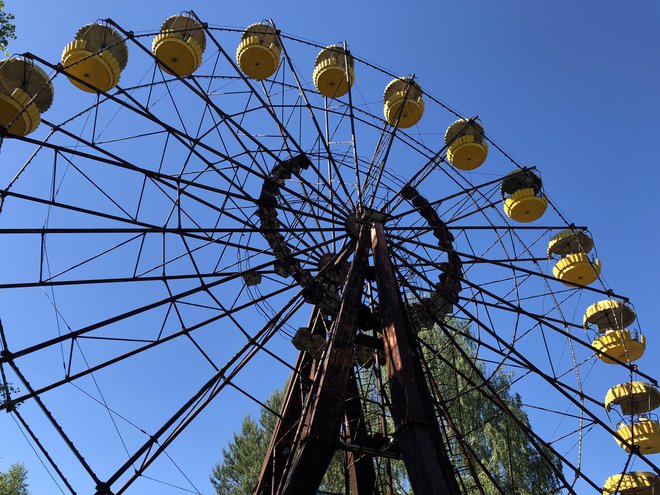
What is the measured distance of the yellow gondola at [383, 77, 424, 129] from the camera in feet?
53.6

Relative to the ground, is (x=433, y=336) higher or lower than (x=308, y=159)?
higher

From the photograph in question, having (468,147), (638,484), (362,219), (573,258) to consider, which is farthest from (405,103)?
(638,484)

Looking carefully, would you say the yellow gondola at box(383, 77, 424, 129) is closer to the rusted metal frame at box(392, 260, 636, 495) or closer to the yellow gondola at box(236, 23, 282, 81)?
the yellow gondola at box(236, 23, 282, 81)

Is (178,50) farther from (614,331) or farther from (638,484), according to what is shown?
(638,484)

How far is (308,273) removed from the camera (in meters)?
12.7

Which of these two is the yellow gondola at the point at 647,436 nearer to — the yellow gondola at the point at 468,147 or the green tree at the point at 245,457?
the yellow gondola at the point at 468,147

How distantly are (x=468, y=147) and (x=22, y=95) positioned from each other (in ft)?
34.7

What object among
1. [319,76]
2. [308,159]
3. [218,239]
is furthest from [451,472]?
[319,76]

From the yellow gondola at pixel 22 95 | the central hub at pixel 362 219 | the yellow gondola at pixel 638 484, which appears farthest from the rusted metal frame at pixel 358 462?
the yellow gondola at pixel 22 95

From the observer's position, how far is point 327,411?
8375mm

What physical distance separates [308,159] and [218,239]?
125 inches

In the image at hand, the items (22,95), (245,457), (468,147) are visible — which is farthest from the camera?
(245,457)

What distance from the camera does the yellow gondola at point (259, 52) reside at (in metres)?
14.6

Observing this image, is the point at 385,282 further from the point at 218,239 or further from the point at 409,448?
the point at 218,239
